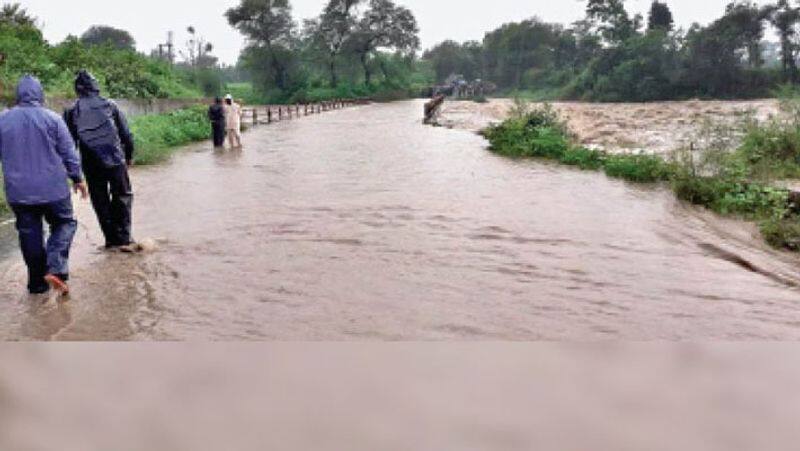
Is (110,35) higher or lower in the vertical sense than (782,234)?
higher

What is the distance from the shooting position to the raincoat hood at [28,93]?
539cm

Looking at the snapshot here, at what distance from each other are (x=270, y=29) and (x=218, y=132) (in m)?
56.3

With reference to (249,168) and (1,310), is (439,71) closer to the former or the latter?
(249,168)

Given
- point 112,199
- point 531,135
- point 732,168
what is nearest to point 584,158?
point 531,135

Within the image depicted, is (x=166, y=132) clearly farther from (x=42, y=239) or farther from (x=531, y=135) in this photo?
(x=42, y=239)

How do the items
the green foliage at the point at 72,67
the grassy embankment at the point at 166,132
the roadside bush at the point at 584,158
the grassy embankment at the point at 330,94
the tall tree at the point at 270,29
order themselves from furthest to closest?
the grassy embankment at the point at 330,94, the tall tree at the point at 270,29, the green foliage at the point at 72,67, the grassy embankment at the point at 166,132, the roadside bush at the point at 584,158

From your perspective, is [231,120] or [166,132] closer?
[231,120]

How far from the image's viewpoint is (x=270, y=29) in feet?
237

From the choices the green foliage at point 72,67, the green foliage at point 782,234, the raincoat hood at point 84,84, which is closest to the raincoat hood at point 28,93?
the raincoat hood at point 84,84

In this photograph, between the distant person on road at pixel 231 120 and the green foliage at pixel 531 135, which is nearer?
the green foliage at pixel 531 135

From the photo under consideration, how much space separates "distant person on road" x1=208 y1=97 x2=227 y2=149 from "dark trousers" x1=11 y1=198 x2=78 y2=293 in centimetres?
1430

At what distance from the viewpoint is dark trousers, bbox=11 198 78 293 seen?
536 cm

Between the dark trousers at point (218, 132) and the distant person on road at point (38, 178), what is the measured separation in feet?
46.5

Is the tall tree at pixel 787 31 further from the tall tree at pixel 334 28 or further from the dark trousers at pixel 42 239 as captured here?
the dark trousers at pixel 42 239
